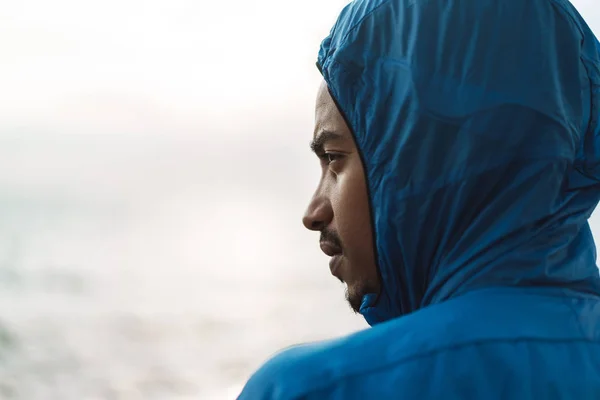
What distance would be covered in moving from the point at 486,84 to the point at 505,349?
0.63 metres

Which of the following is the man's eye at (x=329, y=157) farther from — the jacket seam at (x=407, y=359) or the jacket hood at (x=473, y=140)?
the jacket seam at (x=407, y=359)

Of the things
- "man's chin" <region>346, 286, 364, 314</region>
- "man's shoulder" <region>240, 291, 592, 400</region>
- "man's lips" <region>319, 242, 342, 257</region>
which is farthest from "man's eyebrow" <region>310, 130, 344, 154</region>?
"man's shoulder" <region>240, 291, 592, 400</region>

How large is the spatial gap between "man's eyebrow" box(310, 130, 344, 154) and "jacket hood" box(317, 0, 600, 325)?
69mm

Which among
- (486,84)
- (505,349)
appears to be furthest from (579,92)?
(505,349)

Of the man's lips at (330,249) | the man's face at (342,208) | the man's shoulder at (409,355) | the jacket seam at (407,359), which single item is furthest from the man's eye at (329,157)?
the jacket seam at (407,359)

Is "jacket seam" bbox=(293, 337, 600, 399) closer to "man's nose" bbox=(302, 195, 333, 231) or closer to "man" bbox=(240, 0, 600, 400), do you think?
"man" bbox=(240, 0, 600, 400)

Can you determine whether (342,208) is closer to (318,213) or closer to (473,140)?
(318,213)

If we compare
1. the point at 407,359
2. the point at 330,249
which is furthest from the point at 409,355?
the point at 330,249

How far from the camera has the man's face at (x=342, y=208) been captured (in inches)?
76.5

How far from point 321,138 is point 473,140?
43 centimetres

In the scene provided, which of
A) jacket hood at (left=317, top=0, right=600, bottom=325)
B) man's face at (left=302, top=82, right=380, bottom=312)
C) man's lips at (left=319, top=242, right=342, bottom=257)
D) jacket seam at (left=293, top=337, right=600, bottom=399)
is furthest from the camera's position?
man's lips at (left=319, top=242, right=342, bottom=257)

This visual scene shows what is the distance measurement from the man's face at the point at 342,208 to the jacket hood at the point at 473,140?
48mm

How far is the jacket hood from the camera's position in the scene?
5.65ft

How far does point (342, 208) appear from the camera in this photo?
197 cm
